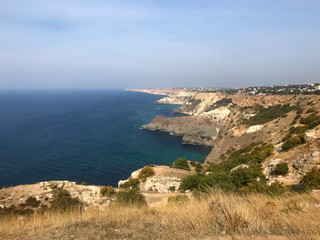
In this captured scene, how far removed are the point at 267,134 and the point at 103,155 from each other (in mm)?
38446

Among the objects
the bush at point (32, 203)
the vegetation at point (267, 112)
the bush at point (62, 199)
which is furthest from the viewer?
the vegetation at point (267, 112)

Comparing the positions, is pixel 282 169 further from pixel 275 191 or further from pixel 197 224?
pixel 197 224

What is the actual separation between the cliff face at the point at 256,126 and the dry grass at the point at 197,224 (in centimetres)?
1133

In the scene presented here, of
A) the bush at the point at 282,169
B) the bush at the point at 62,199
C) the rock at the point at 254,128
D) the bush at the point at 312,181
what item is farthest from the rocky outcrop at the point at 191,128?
the bush at the point at 312,181

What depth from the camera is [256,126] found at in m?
45.8

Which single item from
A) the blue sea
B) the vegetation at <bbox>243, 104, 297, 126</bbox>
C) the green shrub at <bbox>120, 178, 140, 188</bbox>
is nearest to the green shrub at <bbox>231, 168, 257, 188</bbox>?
the green shrub at <bbox>120, 178, 140, 188</bbox>

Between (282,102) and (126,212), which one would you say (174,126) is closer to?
(282,102)

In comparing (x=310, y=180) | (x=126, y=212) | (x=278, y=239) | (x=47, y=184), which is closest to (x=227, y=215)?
(x=278, y=239)

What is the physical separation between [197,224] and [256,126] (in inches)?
1893

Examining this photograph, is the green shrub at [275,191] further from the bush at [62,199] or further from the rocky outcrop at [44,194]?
Answer: the bush at [62,199]

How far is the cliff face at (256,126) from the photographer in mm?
16794

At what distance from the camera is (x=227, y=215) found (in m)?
3.76

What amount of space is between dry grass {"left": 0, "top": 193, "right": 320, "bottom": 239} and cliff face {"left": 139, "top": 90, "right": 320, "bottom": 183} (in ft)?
37.2

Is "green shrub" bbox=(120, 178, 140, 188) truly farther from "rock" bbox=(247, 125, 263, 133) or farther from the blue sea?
"rock" bbox=(247, 125, 263, 133)
